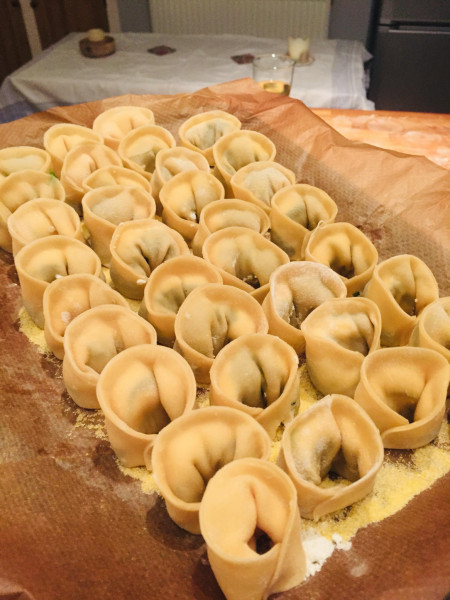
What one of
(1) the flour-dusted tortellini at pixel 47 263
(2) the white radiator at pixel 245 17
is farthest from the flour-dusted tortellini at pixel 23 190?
(2) the white radiator at pixel 245 17

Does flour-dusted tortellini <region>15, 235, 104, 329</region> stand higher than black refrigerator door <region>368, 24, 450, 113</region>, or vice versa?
flour-dusted tortellini <region>15, 235, 104, 329</region>

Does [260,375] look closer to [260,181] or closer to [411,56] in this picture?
[260,181]

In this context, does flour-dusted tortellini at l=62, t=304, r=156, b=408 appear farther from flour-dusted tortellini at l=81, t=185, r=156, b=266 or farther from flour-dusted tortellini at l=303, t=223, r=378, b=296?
flour-dusted tortellini at l=303, t=223, r=378, b=296

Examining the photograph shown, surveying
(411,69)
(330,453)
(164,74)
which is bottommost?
(411,69)

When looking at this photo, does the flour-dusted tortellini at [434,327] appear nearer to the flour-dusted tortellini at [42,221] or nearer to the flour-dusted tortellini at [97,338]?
the flour-dusted tortellini at [97,338]

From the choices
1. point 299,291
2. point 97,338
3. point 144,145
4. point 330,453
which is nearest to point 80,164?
point 144,145

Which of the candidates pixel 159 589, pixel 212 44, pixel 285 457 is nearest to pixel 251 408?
pixel 285 457

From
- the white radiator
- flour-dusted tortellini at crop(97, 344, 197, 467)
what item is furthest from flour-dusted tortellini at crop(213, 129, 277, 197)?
the white radiator
